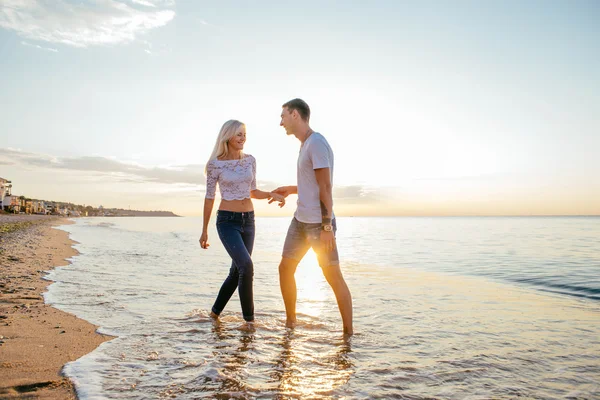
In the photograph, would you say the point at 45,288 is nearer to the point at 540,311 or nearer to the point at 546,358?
the point at 546,358

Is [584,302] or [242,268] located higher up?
[242,268]

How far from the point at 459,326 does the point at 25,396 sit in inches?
206

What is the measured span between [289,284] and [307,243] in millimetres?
642

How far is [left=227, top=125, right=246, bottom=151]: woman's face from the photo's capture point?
5.30 m

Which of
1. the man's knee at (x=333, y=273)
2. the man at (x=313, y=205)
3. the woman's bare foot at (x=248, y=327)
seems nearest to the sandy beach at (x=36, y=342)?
the woman's bare foot at (x=248, y=327)

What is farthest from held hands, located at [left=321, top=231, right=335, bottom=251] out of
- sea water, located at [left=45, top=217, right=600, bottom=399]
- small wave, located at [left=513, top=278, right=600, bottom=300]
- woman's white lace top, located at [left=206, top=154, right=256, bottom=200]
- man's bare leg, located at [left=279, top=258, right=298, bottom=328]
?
small wave, located at [left=513, top=278, right=600, bottom=300]

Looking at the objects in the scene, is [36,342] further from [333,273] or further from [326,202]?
[326,202]

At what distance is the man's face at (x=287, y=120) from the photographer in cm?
496

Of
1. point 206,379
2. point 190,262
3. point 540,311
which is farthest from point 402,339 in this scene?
point 190,262

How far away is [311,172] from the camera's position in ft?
15.8

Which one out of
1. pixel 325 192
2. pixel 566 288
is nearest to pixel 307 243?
pixel 325 192

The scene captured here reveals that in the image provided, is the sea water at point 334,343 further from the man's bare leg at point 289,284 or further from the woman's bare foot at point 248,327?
the man's bare leg at point 289,284

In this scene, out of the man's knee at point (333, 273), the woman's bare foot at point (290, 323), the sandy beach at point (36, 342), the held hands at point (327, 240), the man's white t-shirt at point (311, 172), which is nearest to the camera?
the sandy beach at point (36, 342)

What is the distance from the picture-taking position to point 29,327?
4879mm
